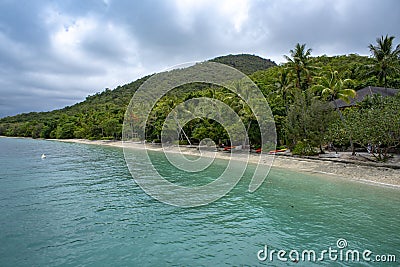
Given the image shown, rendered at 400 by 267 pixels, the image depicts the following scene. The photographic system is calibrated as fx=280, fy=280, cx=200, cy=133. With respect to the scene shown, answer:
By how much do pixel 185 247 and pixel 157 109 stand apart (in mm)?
41557

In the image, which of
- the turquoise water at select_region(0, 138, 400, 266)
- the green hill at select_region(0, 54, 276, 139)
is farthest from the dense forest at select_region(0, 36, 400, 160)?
the green hill at select_region(0, 54, 276, 139)

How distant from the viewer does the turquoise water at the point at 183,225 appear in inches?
308

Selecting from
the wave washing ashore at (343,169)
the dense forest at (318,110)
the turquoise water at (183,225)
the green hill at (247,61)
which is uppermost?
the green hill at (247,61)

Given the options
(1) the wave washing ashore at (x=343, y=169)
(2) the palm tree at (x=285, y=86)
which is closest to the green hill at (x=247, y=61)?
(2) the palm tree at (x=285, y=86)

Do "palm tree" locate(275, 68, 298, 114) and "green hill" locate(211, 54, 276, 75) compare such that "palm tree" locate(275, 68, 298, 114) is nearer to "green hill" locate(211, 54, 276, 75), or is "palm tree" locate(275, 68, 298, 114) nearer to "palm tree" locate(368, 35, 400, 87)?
"palm tree" locate(368, 35, 400, 87)

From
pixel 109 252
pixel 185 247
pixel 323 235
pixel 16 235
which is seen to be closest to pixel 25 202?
pixel 16 235

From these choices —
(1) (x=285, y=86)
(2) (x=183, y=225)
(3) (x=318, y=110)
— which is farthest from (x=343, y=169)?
(1) (x=285, y=86)

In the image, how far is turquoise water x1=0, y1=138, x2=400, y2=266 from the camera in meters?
7.81

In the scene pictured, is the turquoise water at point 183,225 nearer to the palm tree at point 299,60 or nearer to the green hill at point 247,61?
the palm tree at point 299,60

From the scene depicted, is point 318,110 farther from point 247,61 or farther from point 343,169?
Result: point 247,61

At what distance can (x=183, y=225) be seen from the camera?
10.2m

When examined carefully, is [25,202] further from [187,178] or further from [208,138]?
[208,138]

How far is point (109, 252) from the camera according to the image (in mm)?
7969

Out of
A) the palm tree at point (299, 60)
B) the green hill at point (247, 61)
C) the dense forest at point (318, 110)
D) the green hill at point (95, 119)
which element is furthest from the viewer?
the green hill at point (247, 61)
